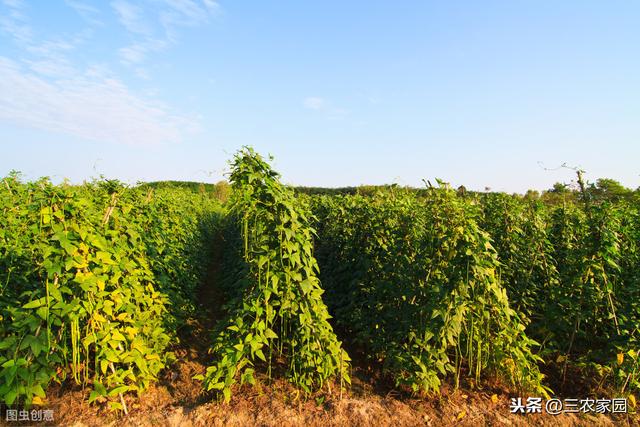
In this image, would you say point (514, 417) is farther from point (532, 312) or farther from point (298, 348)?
point (298, 348)

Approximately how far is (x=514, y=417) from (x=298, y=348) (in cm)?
215

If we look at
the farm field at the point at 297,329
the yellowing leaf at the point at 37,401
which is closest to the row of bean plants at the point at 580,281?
the farm field at the point at 297,329

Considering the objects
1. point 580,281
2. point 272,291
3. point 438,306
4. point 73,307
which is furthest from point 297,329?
point 580,281

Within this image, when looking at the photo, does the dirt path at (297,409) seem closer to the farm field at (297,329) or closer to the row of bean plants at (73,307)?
the farm field at (297,329)

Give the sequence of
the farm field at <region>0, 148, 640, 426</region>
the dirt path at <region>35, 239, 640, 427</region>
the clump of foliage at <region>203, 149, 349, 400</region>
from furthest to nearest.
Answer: the clump of foliage at <region>203, 149, 349, 400</region> → the dirt path at <region>35, 239, 640, 427</region> → the farm field at <region>0, 148, 640, 426</region>

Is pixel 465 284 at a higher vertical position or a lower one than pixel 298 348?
higher

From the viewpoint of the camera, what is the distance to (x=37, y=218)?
298 centimetres

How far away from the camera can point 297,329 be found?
3664mm

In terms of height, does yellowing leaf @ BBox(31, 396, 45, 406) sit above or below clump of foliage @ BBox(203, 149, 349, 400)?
below

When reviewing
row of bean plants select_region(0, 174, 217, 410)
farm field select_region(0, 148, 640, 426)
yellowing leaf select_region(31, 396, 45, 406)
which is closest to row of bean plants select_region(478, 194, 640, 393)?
farm field select_region(0, 148, 640, 426)

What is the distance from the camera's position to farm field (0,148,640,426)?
3.06 meters

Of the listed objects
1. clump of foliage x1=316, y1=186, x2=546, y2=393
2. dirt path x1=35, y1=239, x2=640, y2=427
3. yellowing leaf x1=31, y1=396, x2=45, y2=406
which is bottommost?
dirt path x1=35, y1=239, x2=640, y2=427

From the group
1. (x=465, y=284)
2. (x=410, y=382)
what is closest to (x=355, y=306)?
(x=410, y=382)

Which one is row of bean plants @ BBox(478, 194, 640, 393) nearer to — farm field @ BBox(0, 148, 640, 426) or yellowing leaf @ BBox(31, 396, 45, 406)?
farm field @ BBox(0, 148, 640, 426)
